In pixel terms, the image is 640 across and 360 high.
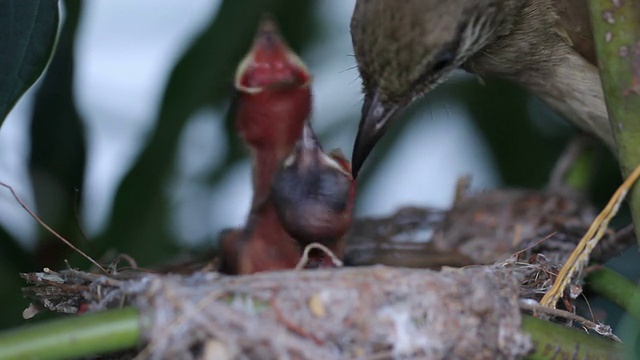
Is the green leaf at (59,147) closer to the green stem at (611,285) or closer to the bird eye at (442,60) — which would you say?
the bird eye at (442,60)

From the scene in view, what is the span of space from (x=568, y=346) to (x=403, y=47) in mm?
712

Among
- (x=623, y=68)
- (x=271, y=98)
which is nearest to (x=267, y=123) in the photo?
(x=271, y=98)

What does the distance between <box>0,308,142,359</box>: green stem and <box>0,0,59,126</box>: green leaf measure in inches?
23.7

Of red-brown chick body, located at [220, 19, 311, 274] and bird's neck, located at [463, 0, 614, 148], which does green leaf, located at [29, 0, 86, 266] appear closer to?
red-brown chick body, located at [220, 19, 311, 274]

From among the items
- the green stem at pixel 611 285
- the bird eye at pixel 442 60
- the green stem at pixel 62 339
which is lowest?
the green stem at pixel 611 285

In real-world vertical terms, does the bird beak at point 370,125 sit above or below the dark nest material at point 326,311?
above

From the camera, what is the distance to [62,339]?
1108 millimetres

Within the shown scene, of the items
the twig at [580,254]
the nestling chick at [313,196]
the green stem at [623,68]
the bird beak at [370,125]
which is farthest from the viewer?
the bird beak at [370,125]

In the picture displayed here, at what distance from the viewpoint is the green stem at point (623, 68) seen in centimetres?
137

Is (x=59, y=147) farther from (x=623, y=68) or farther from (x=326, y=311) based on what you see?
(x=623, y=68)

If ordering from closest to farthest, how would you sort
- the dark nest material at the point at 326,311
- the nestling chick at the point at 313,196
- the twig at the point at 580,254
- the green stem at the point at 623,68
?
the dark nest material at the point at 326,311
the green stem at the point at 623,68
the twig at the point at 580,254
the nestling chick at the point at 313,196

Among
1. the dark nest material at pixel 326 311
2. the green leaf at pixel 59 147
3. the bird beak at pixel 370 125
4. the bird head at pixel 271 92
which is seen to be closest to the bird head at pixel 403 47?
the bird beak at pixel 370 125

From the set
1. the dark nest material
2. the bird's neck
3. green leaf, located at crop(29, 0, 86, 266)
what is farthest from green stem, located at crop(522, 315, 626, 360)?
green leaf, located at crop(29, 0, 86, 266)

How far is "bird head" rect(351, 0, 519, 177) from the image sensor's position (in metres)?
1.83
